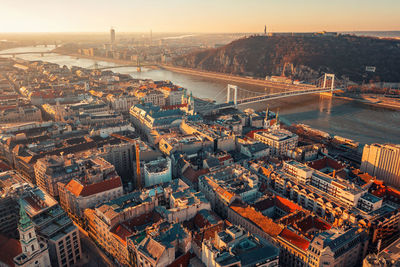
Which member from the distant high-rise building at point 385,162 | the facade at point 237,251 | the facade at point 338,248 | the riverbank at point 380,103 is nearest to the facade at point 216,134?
the distant high-rise building at point 385,162

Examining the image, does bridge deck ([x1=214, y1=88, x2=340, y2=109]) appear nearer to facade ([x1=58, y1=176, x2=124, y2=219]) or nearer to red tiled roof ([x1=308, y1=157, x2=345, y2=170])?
red tiled roof ([x1=308, y1=157, x2=345, y2=170])

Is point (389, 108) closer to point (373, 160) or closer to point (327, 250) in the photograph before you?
point (373, 160)

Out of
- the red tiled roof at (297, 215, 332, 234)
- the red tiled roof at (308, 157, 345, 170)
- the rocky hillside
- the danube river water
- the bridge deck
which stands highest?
the rocky hillside

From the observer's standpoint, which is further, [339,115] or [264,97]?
[264,97]

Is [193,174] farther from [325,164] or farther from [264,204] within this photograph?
[325,164]

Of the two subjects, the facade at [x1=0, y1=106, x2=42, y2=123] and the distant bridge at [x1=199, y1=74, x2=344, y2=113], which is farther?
the distant bridge at [x1=199, y1=74, x2=344, y2=113]

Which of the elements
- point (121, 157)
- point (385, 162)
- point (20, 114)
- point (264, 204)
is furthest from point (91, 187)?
point (20, 114)

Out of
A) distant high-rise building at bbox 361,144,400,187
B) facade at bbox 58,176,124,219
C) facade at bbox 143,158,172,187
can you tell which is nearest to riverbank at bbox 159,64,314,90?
distant high-rise building at bbox 361,144,400,187
